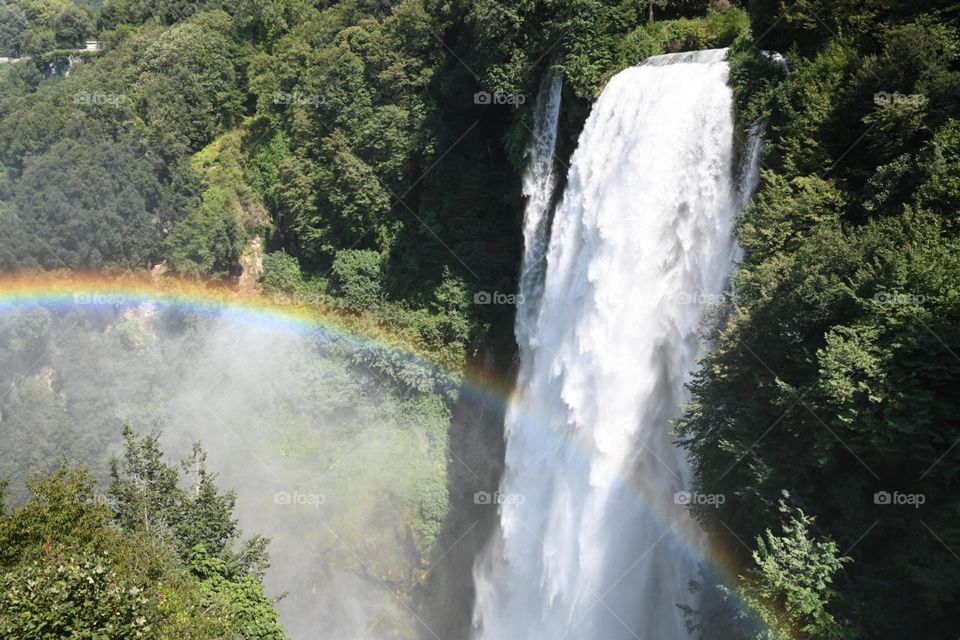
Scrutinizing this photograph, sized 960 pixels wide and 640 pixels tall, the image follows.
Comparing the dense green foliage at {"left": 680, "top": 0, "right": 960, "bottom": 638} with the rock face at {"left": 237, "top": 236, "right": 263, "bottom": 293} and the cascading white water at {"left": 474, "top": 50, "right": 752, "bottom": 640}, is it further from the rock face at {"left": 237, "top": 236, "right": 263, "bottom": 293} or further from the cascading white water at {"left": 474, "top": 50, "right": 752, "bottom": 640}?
the rock face at {"left": 237, "top": 236, "right": 263, "bottom": 293}

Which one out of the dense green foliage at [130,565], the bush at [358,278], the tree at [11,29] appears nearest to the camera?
the dense green foliage at [130,565]

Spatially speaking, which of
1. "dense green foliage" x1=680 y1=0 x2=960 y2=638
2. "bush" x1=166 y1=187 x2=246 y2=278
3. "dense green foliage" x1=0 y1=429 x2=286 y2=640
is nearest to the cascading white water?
"dense green foliage" x1=680 y1=0 x2=960 y2=638

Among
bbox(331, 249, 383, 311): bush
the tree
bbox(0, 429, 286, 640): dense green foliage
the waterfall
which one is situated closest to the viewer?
bbox(0, 429, 286, 640): dense green foliage

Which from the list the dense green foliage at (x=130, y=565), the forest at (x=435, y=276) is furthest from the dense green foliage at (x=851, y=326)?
the dense green foliage at (x=130, y=565)

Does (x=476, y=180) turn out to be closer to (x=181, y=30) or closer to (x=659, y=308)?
(x=659, y=308)

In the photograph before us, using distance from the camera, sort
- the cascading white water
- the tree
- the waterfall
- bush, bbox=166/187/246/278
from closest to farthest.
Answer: the cascading white water
the waterfall
bush, bbox=166/187/246/278
the tree

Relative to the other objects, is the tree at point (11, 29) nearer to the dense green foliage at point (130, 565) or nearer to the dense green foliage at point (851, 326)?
the dense green foliage at point (130, 565)

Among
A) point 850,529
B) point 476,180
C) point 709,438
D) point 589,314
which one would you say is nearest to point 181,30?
point 476,180
